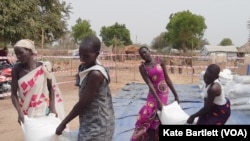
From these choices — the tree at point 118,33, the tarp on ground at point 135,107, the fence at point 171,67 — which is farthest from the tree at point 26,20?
the tree at point 118,33

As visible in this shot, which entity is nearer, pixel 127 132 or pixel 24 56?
pixel 24 56

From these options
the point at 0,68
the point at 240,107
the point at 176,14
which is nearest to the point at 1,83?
the point at 0,68

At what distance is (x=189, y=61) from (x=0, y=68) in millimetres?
12844

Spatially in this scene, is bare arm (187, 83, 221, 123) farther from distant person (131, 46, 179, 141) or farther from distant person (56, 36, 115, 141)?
distant person (56, 36, 115, 141)

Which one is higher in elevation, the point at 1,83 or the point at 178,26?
the point at 178,26

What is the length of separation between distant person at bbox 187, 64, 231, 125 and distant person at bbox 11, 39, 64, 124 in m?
1.46

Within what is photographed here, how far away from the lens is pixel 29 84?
325 cm

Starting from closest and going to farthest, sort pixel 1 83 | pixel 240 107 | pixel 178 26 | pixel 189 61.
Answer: pixel 240 107 → pixel 1 83 → pixel 189 61 → pixel 178 26

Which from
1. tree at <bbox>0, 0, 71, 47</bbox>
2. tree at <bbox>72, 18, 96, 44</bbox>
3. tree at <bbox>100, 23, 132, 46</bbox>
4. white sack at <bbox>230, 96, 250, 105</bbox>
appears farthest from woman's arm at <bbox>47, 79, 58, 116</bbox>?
tree at <bbox>100, 23, 132, 46</bbox>

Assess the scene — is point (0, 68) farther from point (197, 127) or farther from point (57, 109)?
point (197, 127)

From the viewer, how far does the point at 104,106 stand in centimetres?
253

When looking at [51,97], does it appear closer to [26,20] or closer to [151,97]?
[151,97]

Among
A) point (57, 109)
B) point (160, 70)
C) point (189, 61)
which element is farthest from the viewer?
point (189, 61)

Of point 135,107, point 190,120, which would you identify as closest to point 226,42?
point 135,107
